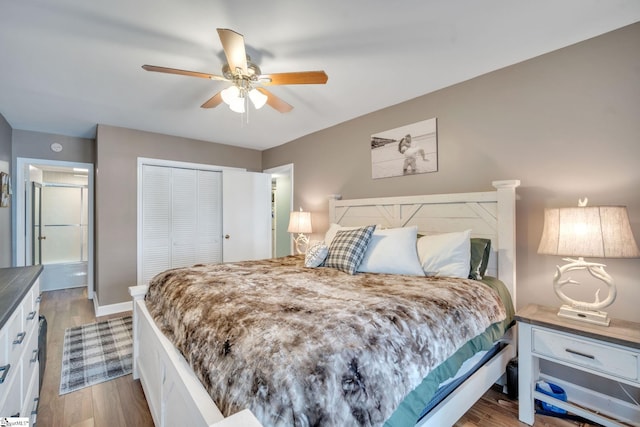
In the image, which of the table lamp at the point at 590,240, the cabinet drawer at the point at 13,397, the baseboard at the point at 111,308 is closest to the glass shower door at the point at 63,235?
the baseboard at the point at 111,308

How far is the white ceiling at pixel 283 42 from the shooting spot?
162 cm

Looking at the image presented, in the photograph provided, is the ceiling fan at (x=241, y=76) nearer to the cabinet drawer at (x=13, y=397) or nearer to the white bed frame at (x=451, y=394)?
the white bed frame at (x=451, y=394)

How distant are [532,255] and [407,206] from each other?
1.08 meters

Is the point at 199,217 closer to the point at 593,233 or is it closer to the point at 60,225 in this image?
the point at 60,225

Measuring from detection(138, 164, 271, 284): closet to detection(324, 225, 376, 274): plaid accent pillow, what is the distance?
2.55 metres

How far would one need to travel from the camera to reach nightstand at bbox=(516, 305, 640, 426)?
58.0 inches

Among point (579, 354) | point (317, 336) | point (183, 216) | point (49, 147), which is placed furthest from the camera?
point (183, 216)

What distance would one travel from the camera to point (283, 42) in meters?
1.93

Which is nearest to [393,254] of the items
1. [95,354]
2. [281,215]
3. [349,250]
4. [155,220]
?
[349,250]

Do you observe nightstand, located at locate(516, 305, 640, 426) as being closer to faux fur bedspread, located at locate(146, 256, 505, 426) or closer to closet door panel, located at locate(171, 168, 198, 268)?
faux fur bedspread, located at locate(146, 256, 505, 426)

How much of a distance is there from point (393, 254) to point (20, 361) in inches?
87.2

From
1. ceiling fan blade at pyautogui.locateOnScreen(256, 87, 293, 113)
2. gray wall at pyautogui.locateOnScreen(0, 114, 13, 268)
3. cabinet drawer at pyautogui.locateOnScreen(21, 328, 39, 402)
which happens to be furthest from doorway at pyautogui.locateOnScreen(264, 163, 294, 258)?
cabinet drawer at pyautogui.locateOnScreen(21, 328, 39, 402)

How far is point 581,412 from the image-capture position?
1629mm

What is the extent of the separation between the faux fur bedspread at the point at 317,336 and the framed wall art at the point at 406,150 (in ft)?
4.39
